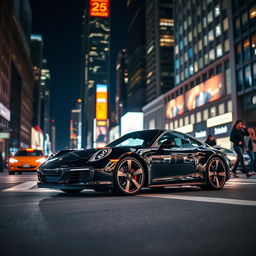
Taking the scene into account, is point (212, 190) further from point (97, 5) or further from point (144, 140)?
point (97, 5)

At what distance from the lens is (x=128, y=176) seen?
6059 mm

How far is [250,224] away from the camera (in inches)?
131

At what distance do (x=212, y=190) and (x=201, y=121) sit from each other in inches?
1915

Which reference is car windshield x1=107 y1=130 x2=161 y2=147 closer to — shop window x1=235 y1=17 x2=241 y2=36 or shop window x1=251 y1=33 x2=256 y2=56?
shop window x1=251 y1=33 x2=256 y2=56

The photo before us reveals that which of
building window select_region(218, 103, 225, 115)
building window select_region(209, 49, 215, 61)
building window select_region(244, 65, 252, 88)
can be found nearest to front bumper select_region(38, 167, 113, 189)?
building window select_region(244, 65, 252, 88)

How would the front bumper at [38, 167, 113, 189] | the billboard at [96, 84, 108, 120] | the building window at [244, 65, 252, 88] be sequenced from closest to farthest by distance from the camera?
the front bumper at [38, 167, 113, 189]
the building window at [244, 65, 252, 88]
the billboard at [96, 84, 108, 120]

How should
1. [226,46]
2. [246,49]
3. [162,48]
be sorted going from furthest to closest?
[162,48] < [226,46] < [246,49]

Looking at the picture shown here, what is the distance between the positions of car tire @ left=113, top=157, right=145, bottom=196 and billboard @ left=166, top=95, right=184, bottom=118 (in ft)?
193

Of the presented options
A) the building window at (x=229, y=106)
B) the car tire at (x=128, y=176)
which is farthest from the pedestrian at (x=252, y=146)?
the building window at (x=229, y=106)

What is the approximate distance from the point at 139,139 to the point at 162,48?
112m

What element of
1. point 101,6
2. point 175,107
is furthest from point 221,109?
point 101,6

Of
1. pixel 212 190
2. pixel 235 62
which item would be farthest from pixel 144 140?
pixel 235 62

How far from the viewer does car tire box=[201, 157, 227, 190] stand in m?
7.11

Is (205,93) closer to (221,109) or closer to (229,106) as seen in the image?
(221,109)
